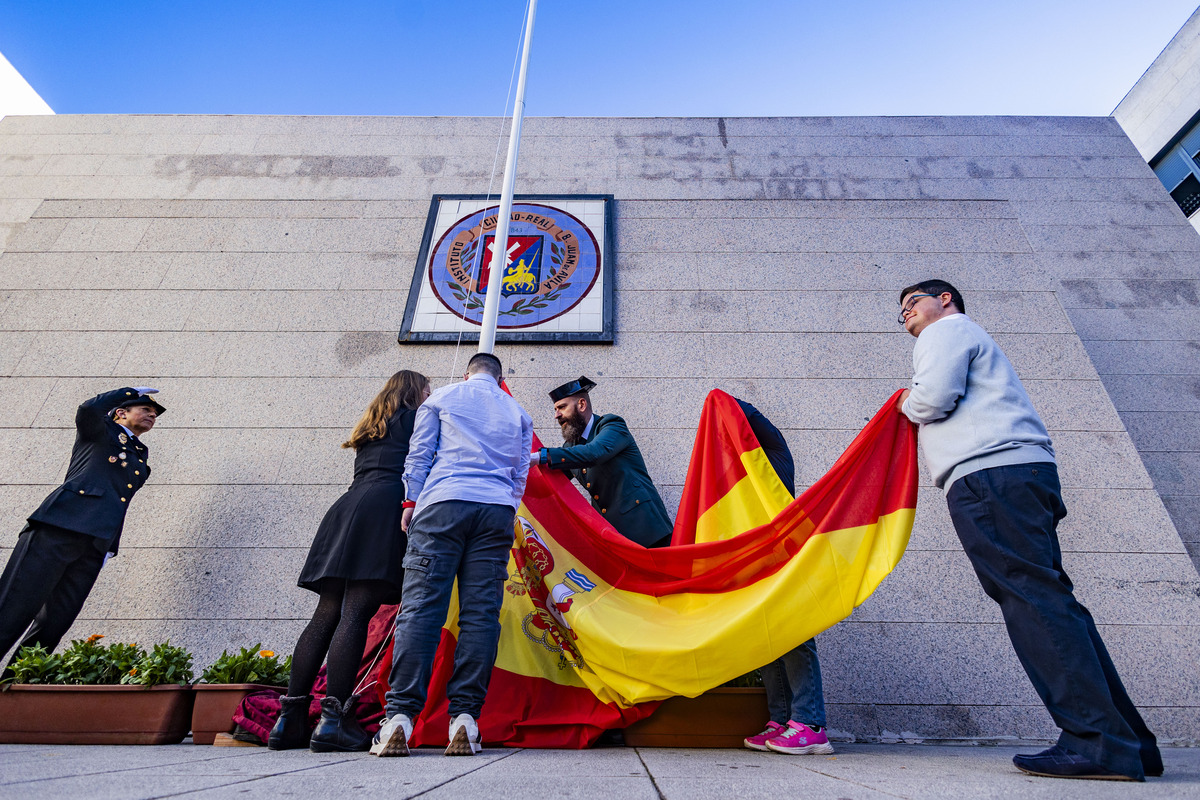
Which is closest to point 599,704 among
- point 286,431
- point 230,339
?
point 286,431

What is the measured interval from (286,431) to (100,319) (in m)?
1.68

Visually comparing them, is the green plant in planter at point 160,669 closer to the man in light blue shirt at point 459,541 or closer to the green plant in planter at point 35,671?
the green plant in planter at point 35,671

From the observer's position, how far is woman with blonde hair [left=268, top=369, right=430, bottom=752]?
198 centimetres

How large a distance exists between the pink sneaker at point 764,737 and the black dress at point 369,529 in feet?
4.44

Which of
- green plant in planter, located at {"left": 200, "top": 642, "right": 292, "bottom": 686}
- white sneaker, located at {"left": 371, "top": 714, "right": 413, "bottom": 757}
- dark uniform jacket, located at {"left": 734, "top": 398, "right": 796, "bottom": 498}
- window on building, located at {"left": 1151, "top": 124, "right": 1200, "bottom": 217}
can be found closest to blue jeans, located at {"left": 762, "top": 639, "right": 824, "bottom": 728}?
dark uniform jacket, located at {"left": 734, "top": 398, "right": 796, "bottom": 498}

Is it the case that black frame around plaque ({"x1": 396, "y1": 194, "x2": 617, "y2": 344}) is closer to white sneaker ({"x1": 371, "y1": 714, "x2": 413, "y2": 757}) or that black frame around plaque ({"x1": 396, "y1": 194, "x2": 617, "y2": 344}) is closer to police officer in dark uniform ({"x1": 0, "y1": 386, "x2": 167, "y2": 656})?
police officer in dark uniform ({"x1": 0, "y1": 386, "x2": 167, "y2": 656})

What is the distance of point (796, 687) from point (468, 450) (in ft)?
4.58

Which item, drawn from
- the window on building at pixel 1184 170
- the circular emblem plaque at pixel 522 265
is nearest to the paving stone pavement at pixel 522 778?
the circular emblem plaque at pixel 522 265

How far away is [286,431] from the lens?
3756 mm

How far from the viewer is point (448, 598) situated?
197 centimetres

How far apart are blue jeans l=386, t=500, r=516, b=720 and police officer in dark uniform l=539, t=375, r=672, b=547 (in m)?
0.58

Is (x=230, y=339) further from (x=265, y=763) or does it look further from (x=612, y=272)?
(x=265, y=763)

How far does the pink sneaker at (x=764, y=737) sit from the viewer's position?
6.90 feet

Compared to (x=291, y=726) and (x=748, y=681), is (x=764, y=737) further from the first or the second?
(x=291, y=726)
